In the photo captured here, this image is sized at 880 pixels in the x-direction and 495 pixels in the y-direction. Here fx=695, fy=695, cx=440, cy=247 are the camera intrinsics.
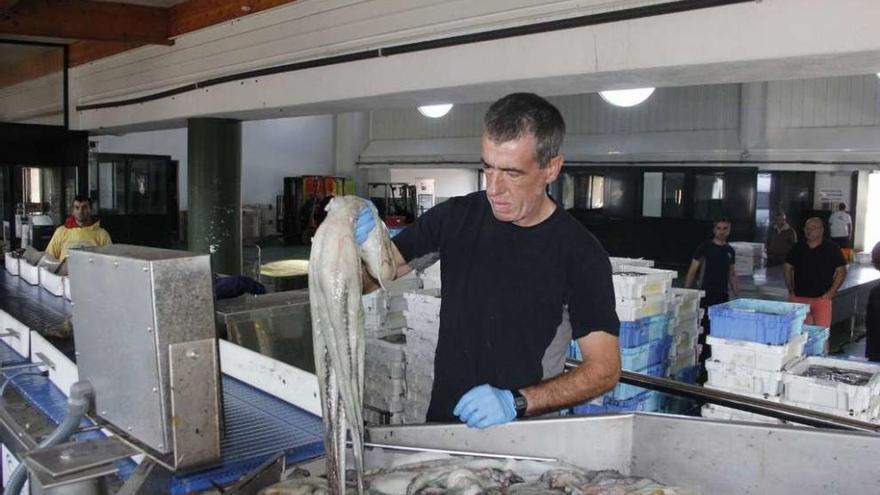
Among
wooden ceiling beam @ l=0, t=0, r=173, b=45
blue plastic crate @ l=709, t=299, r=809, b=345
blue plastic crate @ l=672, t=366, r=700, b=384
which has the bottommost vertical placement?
blue plastic crate @ l=672, t=366, r=700, b=384

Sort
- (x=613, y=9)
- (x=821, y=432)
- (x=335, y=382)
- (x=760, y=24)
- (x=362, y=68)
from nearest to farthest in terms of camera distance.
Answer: (x=335, y=382), (x=821, y=432), (x=760, y=24), (x=613, y=9), (x=362, y=68)

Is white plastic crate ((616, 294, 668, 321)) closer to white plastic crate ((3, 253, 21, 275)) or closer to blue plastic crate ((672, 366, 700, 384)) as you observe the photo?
blue plastic crate ((672, 366, 700, 384))

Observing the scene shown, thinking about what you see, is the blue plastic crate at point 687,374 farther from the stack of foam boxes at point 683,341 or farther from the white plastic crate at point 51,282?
the white plastic crate at point 51,282

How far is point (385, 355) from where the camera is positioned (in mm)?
5023

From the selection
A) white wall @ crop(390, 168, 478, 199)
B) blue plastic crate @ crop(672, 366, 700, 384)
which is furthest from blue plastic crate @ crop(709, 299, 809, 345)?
white wall @ crop(390, 168, 478, 199)

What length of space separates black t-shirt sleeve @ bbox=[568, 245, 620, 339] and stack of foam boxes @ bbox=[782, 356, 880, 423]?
2.90 meters

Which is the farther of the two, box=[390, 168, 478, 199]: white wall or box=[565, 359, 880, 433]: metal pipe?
box=[390, 168, 478, 199]: white wall

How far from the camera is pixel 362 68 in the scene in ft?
15.1

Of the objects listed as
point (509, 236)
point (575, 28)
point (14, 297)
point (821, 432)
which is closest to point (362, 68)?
point (575, 28)

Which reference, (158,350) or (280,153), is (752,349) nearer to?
(158,350)

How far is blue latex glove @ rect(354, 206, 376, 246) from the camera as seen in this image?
1.58 meters

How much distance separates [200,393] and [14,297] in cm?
288

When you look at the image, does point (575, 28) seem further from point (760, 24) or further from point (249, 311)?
point (249, 311)

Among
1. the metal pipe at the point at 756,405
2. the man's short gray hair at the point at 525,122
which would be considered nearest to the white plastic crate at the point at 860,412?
the metal pipe at the point at 756,405
